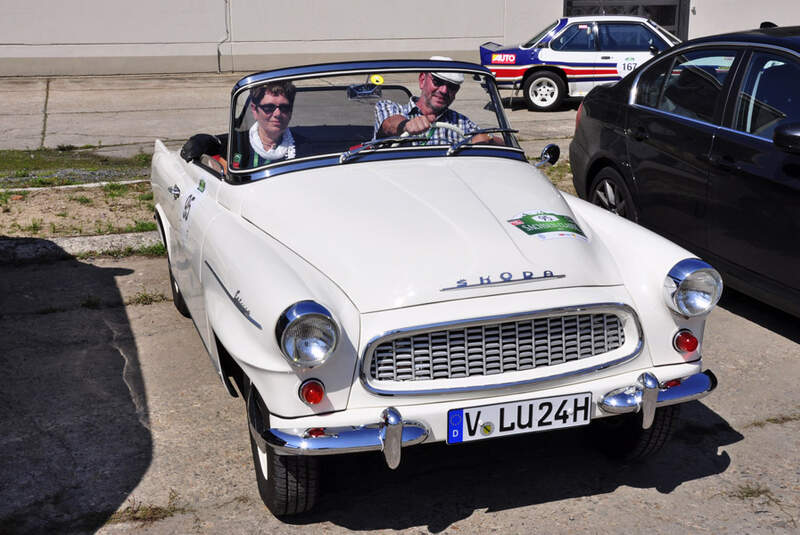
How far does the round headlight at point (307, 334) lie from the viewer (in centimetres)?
326

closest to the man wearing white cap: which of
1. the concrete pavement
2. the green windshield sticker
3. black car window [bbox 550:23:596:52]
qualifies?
the green windshield sticker

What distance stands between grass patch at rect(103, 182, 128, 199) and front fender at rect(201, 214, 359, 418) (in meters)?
4.68

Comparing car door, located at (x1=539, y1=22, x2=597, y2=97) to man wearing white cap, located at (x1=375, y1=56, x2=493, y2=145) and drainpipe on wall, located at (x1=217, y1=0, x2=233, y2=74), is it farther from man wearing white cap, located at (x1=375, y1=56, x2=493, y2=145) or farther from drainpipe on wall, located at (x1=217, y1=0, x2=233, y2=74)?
man wearing white cap, located at (x1=375, y1=56, x2=493, y2=145)

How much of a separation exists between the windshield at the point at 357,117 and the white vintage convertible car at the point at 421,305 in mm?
26

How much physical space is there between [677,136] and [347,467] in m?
3.27

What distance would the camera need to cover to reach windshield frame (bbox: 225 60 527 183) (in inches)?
180

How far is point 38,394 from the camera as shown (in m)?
4.77

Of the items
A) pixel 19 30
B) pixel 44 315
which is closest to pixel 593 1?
pixel 19 30

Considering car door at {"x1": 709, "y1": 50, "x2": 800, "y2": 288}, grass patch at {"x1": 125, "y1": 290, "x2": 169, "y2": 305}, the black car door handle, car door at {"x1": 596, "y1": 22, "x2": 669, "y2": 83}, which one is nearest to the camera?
car door at {"x1": 709, "y1": 50, "x2": 800, "y2": 288}

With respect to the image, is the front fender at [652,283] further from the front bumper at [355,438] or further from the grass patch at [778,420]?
the front bumper at [355,438]

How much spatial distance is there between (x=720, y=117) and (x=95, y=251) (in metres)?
4.54

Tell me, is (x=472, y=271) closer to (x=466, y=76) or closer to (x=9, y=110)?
(x=466, y=76)

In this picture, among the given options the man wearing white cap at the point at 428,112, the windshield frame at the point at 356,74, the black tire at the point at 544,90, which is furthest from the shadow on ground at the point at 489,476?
the black tire at the point at 544,90

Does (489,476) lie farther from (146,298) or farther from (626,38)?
(626,38)
